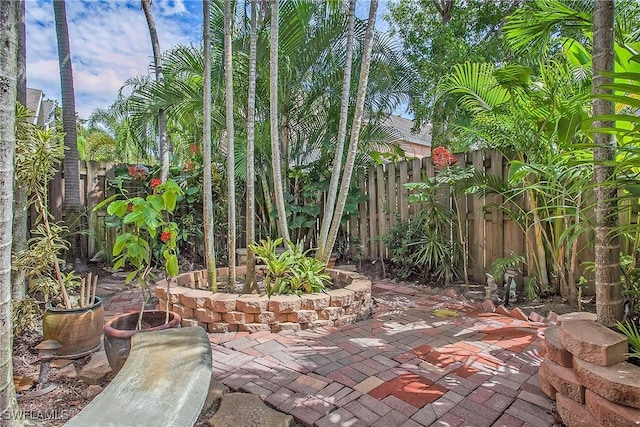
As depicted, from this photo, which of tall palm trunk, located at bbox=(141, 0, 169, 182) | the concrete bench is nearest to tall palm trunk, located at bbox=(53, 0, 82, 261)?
tall palm trunk, located at bbox=(141, 0, 169, 182)

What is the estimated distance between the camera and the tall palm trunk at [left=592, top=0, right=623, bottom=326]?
1.40 meters

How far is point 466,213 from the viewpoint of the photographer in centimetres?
392

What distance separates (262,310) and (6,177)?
1702 millimetres

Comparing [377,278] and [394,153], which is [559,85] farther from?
[394,153]

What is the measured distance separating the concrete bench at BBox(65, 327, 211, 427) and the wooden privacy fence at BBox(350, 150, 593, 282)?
290cm

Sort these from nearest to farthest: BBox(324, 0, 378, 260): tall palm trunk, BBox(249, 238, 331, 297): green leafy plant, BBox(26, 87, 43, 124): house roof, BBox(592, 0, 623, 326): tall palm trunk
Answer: BBox(592, 0, 623, 326): tall palm trunk, BBox(249, 238, 331, 297): green leafy plant, BBox(324, 0, 378, 260): tall palm trunk, BBox(26, 87, 43, 124): house roof

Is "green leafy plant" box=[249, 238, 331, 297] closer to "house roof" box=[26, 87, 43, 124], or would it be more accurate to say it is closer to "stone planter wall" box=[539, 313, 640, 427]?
"stone planter wall" box=[539, 313, 640, 427]

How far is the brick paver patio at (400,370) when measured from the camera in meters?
1.51

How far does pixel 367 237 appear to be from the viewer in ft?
16.9

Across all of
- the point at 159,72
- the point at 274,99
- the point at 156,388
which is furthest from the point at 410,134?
the point at 156,388

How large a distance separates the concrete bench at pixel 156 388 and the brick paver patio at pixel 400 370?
41cm

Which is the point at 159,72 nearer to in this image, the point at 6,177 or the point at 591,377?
the point at 6,177

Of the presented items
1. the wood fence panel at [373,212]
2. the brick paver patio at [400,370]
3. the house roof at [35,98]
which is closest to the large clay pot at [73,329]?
the brick paver patio at [400,370]

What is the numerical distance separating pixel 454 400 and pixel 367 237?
359 centimetres
